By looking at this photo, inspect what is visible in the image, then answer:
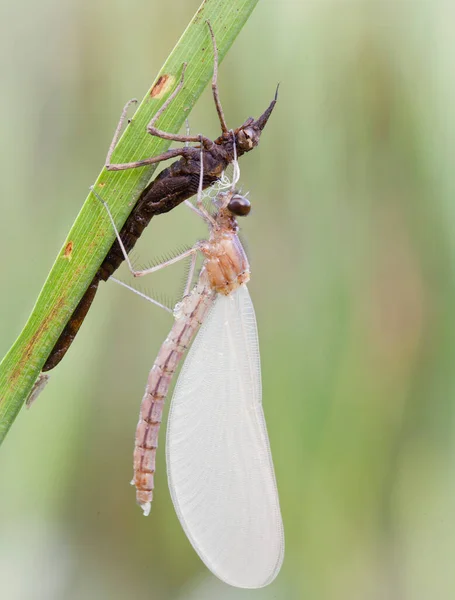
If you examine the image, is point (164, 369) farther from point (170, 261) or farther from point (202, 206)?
point (202, 206)

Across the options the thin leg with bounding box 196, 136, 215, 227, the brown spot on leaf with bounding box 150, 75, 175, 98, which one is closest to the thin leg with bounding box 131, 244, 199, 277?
the thin leg with bounding box 196, 136, 215, 227

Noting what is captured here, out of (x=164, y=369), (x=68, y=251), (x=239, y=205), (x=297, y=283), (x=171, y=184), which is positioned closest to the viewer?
(x=68, y=251)

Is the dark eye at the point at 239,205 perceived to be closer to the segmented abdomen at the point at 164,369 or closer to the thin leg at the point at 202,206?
the thin leg at the point at 202,206

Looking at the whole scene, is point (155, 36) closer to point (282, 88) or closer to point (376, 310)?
point (282, 88)

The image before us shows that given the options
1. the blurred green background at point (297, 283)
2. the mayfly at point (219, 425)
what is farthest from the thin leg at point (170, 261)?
the blurred green background at point (297, 283)

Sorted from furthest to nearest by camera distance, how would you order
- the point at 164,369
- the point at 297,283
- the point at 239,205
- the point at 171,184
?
the point at 297,283
the point at 164,369
the point at 239,205
the point at 171,184

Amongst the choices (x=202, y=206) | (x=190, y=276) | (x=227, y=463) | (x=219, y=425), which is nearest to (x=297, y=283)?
(x=190, y=276)

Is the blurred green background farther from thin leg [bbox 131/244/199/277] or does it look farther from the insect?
the insect
